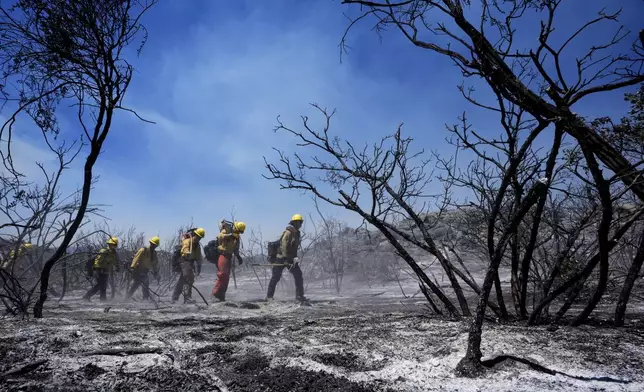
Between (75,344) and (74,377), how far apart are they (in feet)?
1.91

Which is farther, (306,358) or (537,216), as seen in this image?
(537,216)

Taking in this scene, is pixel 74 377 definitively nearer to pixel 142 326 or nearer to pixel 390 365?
pixel 142 326

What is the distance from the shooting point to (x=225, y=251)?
8.58 meters

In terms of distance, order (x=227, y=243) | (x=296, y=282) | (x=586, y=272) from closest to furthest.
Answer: (x=586, y=272)
(x=296, y=282)
(x=227, y=243)

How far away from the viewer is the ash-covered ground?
7.50 ft

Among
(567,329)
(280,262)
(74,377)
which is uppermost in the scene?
(280,262)

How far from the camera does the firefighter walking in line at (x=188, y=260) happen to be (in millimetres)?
8305

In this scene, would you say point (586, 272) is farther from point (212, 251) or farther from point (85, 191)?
point (212, 251)

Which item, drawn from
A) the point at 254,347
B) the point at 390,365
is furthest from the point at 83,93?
the point at 390,365

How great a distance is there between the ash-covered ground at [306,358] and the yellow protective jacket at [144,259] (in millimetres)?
6095

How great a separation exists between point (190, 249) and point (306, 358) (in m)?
6.57

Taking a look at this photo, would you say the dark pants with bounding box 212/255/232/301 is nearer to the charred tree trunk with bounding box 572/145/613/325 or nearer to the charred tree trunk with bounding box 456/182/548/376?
the charred tree trunk with bounding box 456/182/548/376

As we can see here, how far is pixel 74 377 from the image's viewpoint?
2297mm

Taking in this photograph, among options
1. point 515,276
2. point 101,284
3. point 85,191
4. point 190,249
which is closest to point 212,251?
point 190,249
